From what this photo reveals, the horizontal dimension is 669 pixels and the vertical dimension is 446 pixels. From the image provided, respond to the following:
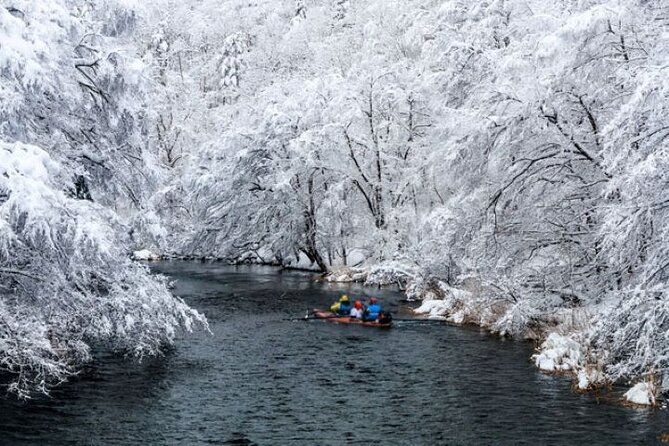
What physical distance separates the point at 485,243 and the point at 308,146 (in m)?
17.1

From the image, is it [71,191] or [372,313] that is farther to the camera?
[372,313]

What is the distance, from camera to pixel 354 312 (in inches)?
1024

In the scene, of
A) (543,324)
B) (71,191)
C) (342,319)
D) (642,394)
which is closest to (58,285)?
(71,191)

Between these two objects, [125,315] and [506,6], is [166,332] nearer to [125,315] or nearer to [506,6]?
[125,315]

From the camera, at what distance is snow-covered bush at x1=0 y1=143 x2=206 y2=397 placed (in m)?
12.9

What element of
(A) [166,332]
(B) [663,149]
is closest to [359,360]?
(A) [166,332]

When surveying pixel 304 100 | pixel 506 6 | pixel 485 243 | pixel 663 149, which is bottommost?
pixel 485 243

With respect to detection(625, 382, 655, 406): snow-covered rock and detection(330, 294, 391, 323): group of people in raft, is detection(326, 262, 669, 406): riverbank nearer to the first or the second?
detection(625, 382, 655, 406): snow-covered rock

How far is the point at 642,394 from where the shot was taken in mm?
15414

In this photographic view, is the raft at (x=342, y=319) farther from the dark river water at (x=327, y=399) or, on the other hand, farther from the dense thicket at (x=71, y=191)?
the dense thicket at (x=71, y=191)

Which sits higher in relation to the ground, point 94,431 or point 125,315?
point 125,315

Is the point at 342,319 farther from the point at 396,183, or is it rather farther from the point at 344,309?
the point at 396,183

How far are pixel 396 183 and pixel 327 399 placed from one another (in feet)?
76.5

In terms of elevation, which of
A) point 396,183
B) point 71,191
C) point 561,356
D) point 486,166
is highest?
point 396,183
